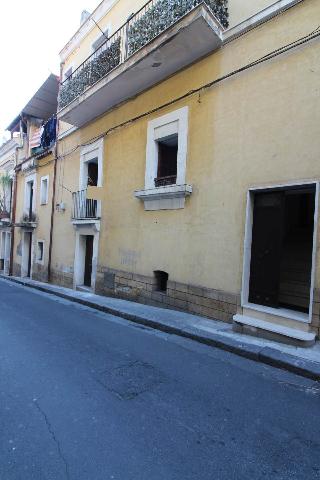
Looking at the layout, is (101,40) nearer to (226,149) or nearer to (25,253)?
(226,149)

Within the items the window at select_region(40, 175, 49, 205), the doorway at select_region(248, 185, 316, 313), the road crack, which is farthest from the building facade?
the window at select_region(40, 175, 49, 205)

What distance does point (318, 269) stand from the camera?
510 centimetres

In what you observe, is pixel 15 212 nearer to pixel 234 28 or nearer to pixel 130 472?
pixel 234 28

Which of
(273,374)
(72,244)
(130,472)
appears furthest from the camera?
(72,244)

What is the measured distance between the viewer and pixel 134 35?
8.47m

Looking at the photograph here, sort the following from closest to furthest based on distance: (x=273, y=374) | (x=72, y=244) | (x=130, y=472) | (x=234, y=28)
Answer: (x=130, y=472)
(x=273, y=374)
(x=234, y=28)
(x=72, y=244)

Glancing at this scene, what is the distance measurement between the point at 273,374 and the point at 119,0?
1101 centimetres

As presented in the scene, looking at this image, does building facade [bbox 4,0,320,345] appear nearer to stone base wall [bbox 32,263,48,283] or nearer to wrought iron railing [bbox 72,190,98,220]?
wrought iron railing [bbox 72,190,98,220]

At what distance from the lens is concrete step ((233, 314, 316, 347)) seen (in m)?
4.98

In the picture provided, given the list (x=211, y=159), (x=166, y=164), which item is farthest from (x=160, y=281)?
(x=211, y=159)

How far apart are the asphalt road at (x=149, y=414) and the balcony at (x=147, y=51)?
5.85 meters

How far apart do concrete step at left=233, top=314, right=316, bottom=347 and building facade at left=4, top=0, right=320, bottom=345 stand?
3 cm

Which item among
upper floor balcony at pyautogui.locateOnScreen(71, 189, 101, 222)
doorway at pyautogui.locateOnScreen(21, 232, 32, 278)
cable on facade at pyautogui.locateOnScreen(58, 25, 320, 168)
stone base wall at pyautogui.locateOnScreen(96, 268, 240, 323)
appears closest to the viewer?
cable on facade at pyautogui.locateOnScreen(58, 25, 320, 168)

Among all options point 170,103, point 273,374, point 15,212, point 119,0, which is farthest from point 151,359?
point 15,212
